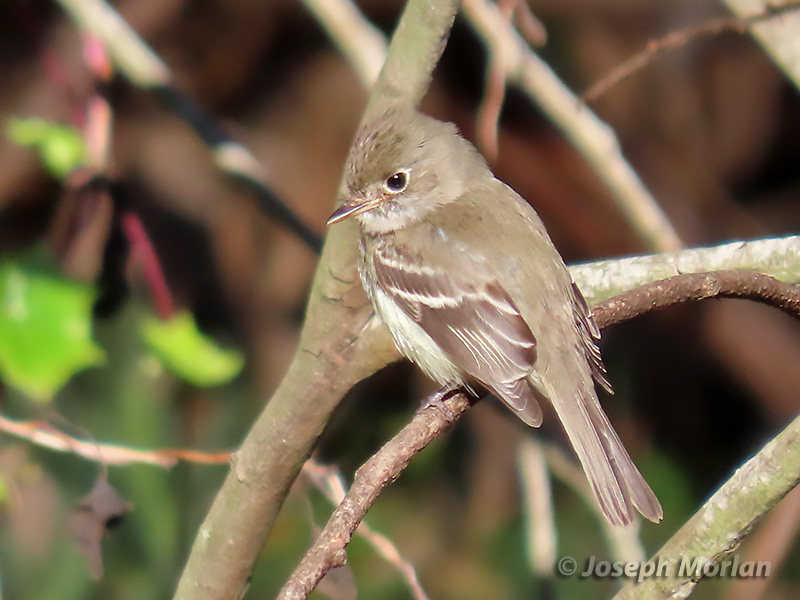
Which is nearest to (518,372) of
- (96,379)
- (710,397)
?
(96,379)

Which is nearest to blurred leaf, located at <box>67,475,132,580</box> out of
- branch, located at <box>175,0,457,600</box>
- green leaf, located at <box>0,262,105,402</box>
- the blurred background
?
branch, located at <box>175,0,457,600</box>

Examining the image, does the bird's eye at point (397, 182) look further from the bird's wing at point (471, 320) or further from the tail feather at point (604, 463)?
the tail feather at point (604, 463)

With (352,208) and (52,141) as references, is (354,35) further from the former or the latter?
(52,141)

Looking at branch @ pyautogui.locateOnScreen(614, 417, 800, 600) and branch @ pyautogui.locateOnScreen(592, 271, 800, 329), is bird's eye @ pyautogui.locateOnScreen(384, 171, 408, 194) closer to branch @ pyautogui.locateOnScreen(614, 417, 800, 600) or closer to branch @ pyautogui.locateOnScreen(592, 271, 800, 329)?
branch @ pyautogui.locateOnScreen(592, 271, 800, 329)

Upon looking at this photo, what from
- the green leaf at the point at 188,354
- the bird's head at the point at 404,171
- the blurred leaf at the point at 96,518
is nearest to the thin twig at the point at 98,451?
the blurred leaf at the point at 96,518

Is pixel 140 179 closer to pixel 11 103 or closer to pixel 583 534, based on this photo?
pixel 11 103

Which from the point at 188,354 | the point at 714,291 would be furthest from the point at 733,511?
the point at 188,354
